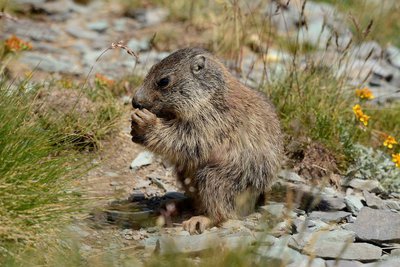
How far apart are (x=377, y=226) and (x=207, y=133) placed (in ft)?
5.52

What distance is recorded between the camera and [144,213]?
693 cm

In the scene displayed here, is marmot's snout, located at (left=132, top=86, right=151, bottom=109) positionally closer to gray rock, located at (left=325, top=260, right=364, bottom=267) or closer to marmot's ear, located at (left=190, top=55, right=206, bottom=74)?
marmot's ear, located at (left=190, top=55, right=206, bottom=74)

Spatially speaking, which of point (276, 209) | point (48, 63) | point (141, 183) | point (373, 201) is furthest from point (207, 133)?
point (48, 63)

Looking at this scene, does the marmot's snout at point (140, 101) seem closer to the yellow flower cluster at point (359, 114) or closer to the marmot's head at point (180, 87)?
the marmot's head at point (180, 87)

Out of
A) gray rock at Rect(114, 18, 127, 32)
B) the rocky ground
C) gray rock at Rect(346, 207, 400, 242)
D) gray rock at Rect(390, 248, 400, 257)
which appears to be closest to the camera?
the rocky ground

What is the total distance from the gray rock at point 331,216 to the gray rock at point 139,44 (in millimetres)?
5495

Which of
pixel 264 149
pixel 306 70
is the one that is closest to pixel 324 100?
pixel 306 70

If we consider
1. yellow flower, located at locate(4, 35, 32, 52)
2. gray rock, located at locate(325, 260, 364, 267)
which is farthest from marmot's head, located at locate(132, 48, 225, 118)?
yellow flower, located at locate(4, 35, 32, 52)

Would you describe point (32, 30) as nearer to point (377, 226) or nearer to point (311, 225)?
point (311, 225)

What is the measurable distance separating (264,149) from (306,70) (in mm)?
2348

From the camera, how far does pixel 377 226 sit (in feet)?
21.3

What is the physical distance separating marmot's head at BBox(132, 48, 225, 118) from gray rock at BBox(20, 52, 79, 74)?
3.70 metres

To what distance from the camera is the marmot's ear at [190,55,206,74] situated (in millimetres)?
6859

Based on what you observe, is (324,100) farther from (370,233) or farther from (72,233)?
(72,233)
